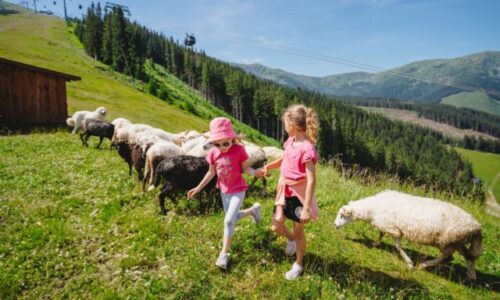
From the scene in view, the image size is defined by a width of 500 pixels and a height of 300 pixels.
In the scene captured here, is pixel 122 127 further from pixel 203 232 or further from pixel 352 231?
pixel 352 231

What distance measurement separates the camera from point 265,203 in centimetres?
916

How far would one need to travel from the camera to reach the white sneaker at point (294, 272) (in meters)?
5.48

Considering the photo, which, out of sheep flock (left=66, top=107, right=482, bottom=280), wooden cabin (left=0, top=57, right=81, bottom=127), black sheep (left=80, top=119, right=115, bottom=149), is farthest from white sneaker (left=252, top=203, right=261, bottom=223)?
wooden cabin (left=0, top=57, right=81, bottom=127)

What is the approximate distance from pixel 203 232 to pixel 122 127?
11982mm

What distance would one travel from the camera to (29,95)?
23.6 m

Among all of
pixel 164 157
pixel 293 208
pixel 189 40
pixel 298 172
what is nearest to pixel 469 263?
pixel 293 208

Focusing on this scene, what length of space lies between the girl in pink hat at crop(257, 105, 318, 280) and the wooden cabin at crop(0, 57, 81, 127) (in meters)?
26.2

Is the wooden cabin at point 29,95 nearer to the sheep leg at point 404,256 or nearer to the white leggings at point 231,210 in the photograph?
the white leggings at point 231,210

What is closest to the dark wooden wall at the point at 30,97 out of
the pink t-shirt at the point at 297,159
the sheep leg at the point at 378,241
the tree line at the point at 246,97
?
the pink t-shirt at the point at 297,159

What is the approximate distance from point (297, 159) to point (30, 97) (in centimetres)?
2693

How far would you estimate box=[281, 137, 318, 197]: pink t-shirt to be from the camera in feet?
16.5

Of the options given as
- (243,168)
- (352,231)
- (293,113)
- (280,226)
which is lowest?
(352,231)

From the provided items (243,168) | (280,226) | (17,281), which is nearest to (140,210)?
(17,281)

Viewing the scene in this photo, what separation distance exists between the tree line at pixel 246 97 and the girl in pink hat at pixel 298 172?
70.9m
